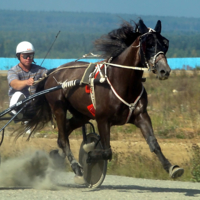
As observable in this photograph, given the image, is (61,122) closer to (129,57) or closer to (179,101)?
(129,57)

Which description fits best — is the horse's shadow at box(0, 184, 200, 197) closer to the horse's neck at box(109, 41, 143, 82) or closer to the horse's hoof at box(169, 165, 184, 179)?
the horse's hoof at box(169, 165, 184, 179)

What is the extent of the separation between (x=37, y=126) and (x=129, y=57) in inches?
88.2

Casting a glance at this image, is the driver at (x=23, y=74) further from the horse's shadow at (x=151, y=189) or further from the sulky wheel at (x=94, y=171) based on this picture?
the horse's shadow at (x=151, y=189)

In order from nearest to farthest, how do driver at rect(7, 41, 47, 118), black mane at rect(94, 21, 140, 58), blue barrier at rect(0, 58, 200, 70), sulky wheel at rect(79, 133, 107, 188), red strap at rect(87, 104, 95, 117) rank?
black mane at rect(94, 21, 140, 58), red strap at rect(87, 104, 95, 117), sulky wheel at rect(79, 133, 107, 188), driver at rect(7, 41, 47, 118), blue barrier at rect(0, 58, 200, 70)

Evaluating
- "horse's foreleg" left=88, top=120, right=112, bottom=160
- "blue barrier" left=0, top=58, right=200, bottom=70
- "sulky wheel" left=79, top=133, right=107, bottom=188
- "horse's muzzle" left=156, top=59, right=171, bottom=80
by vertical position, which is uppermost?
"blue barrier" left=0, top=58, right=200, bottom=70

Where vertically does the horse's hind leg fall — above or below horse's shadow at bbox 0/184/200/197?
above

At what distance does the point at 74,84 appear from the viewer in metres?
5.97

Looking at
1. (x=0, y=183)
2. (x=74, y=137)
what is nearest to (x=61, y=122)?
Result: (x=0, y=183)

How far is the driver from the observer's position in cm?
661

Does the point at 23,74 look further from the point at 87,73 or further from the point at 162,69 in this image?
the point at 162,69

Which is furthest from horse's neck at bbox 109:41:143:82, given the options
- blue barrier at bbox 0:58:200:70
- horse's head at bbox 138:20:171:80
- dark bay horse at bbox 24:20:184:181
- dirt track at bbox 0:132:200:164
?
blue barrier at bbox 0:58:200:70

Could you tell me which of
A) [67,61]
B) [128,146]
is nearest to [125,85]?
[128,146]

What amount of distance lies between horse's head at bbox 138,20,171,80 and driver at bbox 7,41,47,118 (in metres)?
1.82

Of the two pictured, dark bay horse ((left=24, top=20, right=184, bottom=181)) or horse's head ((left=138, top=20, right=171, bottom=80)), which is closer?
horse's head ((left=138, top=20, right=171, bottom=80))
